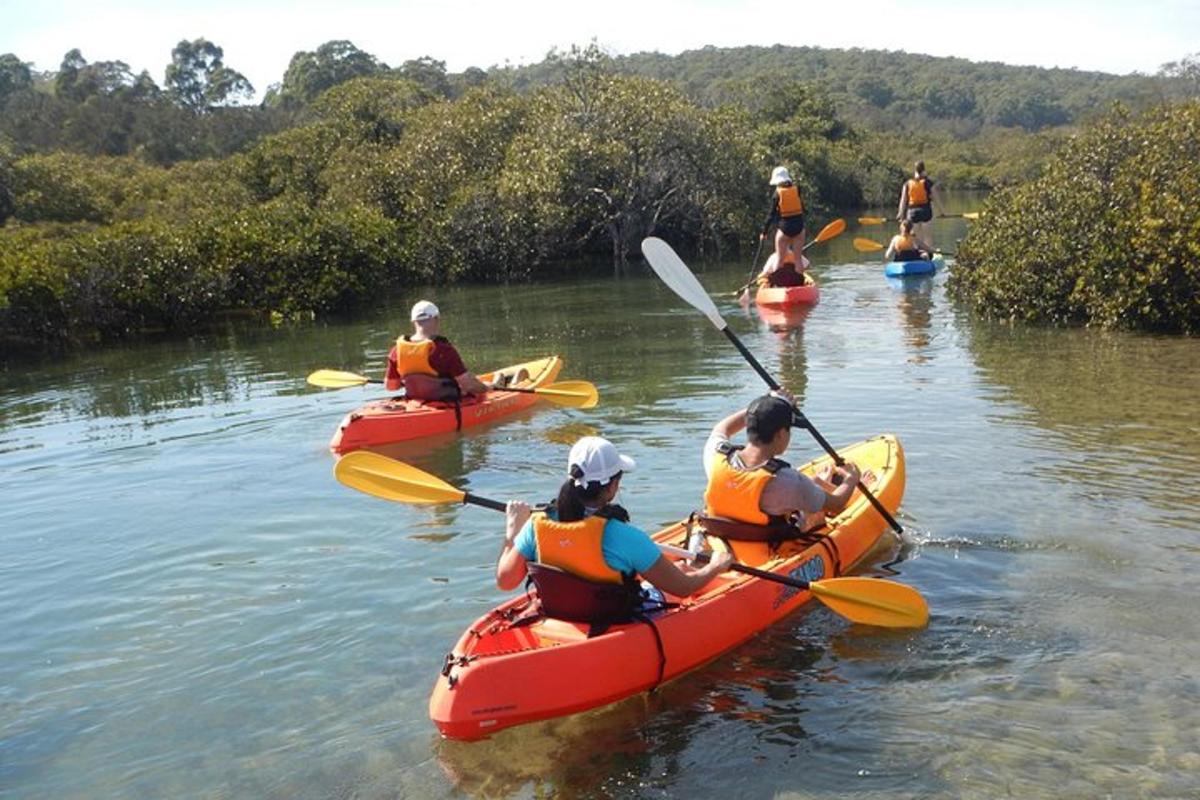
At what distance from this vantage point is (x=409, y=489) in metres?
7.12

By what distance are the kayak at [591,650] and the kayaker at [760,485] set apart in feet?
0.48

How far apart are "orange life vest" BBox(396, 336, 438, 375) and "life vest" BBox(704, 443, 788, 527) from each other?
5089 millimetres

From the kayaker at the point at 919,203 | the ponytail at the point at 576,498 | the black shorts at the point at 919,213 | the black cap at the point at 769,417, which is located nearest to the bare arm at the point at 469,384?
the black cap at the point at 769,417

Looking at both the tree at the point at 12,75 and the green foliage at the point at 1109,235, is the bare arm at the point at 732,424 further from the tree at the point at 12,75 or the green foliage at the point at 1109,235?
the tree at the point at 12,75

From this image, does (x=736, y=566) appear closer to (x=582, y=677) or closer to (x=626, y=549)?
(x=626, y=549)

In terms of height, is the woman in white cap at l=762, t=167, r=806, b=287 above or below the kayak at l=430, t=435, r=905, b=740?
above

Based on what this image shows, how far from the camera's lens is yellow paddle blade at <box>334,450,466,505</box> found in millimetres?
7082

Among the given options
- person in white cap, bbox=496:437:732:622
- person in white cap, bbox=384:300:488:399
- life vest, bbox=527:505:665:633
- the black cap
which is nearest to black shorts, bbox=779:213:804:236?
person in white cap, bbox=384:300:488:399

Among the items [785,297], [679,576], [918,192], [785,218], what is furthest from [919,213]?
[679,576]

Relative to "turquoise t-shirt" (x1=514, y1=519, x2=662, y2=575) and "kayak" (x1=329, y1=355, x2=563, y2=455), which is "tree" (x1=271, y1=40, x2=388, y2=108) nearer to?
"kayak" (x1=329, y1=355, x2=563, y2=455)

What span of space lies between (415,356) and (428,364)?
0.51 ft

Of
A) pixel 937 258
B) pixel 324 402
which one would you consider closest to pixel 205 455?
pixel 324 402

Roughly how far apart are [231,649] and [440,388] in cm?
500

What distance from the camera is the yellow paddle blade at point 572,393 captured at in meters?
11.5
